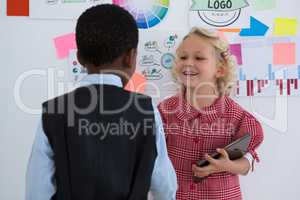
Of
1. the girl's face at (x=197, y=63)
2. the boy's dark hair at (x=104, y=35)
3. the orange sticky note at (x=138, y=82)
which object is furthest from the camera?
the orange sticky note at (x=138, y=82)

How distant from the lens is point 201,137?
1.21 m

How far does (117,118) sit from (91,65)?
12 cm

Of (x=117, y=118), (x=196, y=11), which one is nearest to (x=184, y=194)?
(x=117, y=118)

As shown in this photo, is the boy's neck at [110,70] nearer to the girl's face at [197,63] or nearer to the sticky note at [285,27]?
the girl's face at [197,63]

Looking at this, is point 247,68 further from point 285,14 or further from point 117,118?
point 117,118

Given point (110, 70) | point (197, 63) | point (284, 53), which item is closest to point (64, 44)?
point (197, 63)

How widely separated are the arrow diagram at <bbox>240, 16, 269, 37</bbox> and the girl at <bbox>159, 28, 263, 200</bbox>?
149mm

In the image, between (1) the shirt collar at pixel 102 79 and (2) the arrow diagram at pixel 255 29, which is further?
(2) the arrow diagram at pixel 255 29

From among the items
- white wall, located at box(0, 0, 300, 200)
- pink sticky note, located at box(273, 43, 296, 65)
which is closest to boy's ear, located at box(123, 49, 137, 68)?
white wall, located at box(0, 0, 300, 200)

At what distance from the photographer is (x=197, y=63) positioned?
1.24 metres

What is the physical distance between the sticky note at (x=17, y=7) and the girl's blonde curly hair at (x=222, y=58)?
20.1 inches

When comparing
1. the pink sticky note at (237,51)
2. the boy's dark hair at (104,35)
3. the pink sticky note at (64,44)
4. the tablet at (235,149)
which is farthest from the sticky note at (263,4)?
the boy's dark hair at (104,35)

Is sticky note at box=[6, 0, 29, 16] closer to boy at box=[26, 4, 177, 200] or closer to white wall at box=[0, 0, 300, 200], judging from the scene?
white wall at box=[0, 0, 300, 200]

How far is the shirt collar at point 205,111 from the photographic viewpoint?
4.02 ft
